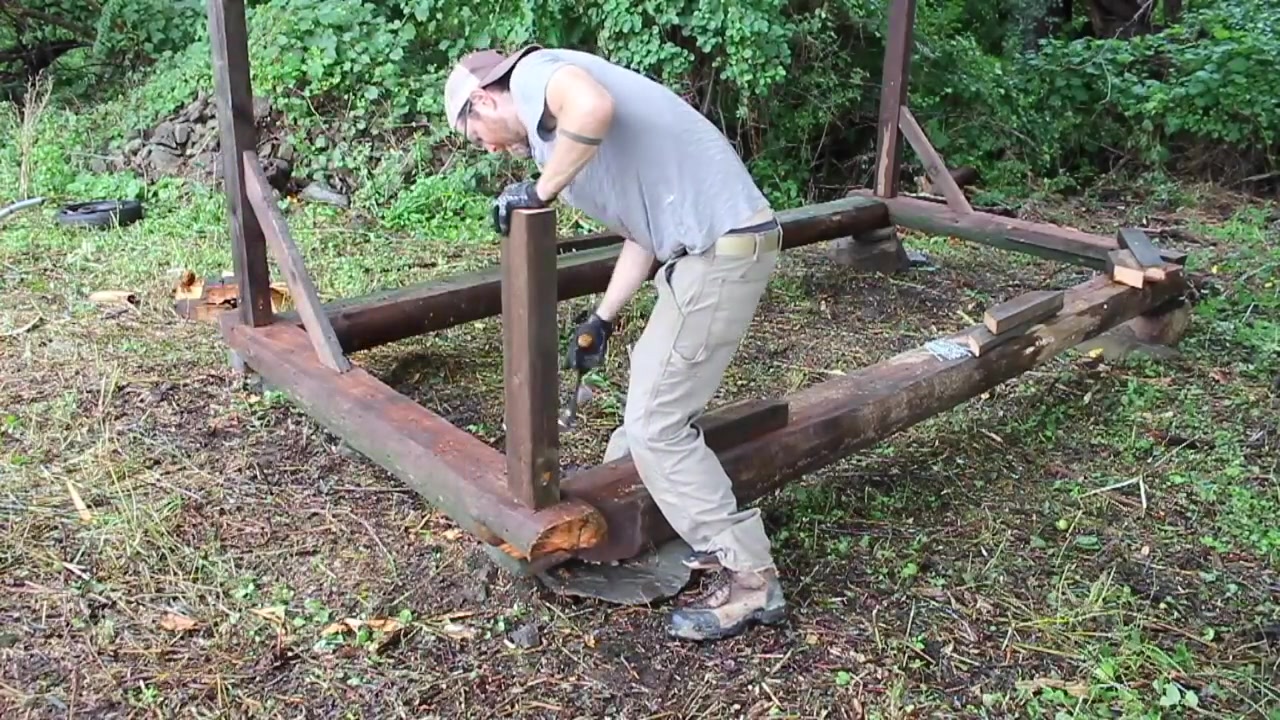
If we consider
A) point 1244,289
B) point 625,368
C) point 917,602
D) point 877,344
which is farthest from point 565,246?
point 1244,289

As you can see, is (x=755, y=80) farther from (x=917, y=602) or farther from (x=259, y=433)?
(x=917, y=602)

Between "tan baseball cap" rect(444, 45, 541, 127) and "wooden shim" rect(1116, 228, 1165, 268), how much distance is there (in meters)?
3.58

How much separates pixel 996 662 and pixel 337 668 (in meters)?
1.73

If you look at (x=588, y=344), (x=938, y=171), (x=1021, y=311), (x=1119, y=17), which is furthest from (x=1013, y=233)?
(x=1119, y=17)

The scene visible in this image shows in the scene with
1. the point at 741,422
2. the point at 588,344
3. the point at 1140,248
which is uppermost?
the point at 588,344

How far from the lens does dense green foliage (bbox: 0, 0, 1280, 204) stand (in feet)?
26.0

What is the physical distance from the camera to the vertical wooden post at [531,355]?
8.52ft

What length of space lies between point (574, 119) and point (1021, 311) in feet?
8.07

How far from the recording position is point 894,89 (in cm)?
647

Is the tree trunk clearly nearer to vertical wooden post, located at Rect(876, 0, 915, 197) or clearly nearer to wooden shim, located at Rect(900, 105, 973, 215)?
vertical wooden post, located at Rect(876, 0, 915, 197)

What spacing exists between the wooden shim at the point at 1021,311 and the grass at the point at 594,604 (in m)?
→ 0.45

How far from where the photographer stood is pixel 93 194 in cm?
778

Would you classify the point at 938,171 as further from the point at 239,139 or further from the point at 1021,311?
Result: the point at 239,139

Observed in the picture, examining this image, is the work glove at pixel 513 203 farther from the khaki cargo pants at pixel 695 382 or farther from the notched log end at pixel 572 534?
the notched log end at pixel 572 534
